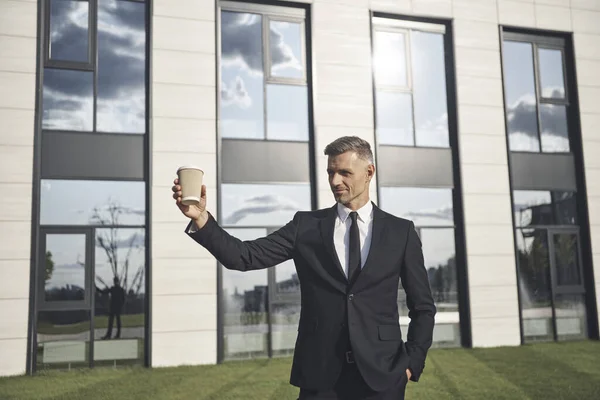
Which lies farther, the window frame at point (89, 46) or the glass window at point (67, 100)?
the window frame at point (89, 46)

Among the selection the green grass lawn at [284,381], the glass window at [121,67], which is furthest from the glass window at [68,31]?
the green grass lawn at [284,381]

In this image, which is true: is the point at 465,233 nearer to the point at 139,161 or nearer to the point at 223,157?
the point at 223,157

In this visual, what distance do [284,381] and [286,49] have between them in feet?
22.1

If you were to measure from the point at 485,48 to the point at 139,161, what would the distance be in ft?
26.5

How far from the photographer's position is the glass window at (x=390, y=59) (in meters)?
12.1

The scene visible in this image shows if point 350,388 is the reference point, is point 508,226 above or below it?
above

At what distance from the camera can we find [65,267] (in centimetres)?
981

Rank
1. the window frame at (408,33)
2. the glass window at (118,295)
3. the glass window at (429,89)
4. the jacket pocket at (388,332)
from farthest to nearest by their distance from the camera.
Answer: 1. the glass window at (429,89)
2. the window frame at (408,33)
3. the glass window at (118,295)
4. the jacket pocket at (388,332)

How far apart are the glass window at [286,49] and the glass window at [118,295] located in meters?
4.51

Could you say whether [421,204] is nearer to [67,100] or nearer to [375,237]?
[67,100]

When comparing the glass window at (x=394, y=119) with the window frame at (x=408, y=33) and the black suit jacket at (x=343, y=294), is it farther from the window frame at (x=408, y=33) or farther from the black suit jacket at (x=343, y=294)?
the black suit jacket at (x=343, y=294)

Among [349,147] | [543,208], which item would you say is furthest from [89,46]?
[543,208]

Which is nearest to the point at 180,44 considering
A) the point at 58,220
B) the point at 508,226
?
the point at 58,220

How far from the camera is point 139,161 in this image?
10320 mm
